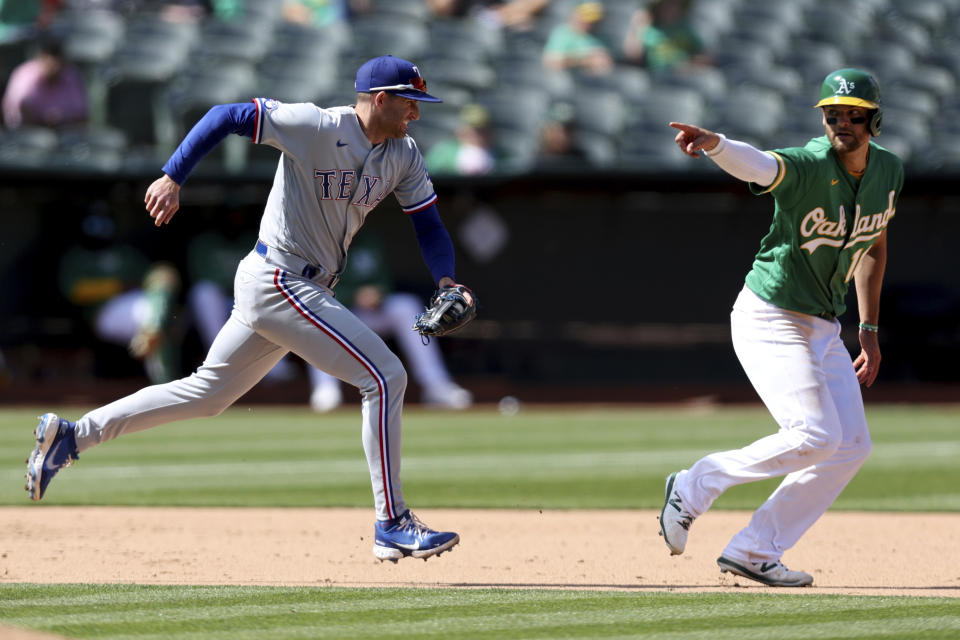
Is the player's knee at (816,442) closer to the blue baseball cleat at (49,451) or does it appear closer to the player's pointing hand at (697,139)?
the player's pointing hand at (697,139)

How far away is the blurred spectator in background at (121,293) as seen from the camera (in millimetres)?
12781

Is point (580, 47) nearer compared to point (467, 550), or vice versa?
point (467, 550)

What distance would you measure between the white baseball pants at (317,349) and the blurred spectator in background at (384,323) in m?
7.62

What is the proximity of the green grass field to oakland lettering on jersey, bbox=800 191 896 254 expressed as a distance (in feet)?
3.87

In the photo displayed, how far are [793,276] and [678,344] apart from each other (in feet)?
31.1

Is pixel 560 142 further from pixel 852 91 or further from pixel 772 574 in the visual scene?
pixel 772 574

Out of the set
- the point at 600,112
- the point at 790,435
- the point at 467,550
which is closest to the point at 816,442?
the point at 790,435

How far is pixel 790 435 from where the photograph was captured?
4660 mm

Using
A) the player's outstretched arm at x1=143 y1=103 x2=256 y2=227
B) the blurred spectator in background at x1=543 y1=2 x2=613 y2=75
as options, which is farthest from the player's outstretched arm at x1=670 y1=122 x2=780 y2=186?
the blurred spectator in background at x1=543 y1=2 x2=613 y2=75

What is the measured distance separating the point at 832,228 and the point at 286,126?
188 cm

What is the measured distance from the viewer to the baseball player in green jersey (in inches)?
182

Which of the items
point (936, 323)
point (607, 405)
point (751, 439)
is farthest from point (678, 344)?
point (751, 439)

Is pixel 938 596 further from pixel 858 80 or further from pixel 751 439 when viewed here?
pixel 751 439

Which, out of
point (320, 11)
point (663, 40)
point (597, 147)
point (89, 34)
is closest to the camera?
point (597, 147)
